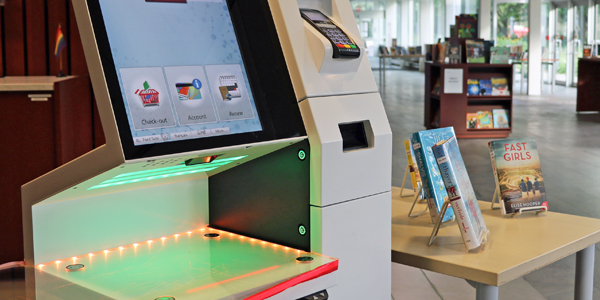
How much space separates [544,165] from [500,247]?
4832 millimetres

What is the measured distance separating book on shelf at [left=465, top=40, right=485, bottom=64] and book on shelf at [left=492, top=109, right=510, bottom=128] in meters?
0.74

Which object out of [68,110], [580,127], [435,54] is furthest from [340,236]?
[580,127]

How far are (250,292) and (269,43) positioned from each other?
492 millimetres

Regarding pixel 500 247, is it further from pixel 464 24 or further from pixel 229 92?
pixel 464 24

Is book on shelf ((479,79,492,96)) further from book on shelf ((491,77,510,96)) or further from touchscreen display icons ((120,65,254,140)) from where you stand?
touchscreen display icons ((120,65,254,140))

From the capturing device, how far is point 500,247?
148 cm

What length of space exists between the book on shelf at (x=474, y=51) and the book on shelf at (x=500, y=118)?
2.42 ft

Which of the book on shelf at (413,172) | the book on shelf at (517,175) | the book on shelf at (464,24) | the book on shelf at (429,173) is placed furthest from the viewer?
the book on shelf at (464,24)

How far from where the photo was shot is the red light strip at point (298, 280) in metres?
0.96

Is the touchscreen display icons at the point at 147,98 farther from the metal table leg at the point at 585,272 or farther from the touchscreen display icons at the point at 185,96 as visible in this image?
the metal table leg at the point at 585,272

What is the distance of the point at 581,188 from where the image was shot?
4926 mm

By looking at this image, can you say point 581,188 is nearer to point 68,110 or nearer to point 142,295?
point 68,110

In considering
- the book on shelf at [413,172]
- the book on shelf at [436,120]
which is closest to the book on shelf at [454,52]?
the book on shelf at [436,120]

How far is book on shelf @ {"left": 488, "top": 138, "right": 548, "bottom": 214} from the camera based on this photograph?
1.81 m
